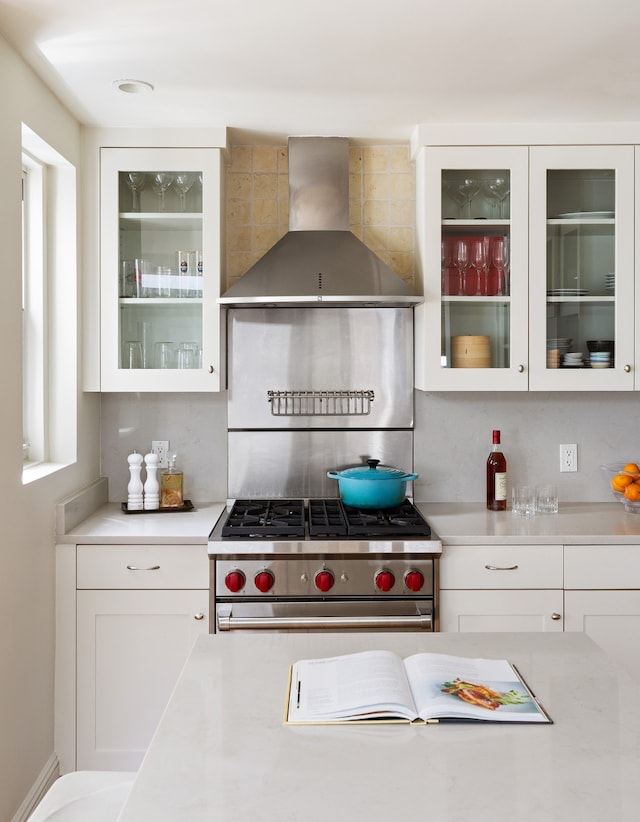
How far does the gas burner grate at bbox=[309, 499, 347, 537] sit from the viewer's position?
2.68 m

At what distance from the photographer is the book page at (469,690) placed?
1234mm

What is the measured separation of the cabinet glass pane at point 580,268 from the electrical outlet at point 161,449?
5.29 feet

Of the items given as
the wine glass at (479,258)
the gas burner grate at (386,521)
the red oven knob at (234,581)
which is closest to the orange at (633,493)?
the gas burner grate at (386,521)

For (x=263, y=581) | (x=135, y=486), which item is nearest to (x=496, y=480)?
(x=263, y=581)

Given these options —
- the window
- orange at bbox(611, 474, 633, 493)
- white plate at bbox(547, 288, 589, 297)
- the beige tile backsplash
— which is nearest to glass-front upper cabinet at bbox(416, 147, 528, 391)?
white plate at bbox(547, 288, 589, 297)

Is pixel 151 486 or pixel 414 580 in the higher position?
pixel 151 486

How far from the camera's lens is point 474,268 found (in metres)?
3.01

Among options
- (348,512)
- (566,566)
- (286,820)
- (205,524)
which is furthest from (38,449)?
(286,820)

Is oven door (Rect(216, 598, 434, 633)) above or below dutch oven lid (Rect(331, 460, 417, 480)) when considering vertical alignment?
below

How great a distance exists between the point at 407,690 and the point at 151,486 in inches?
78.5

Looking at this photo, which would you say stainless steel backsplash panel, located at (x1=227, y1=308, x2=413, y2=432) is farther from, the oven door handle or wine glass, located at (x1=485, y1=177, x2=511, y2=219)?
the oven door handle

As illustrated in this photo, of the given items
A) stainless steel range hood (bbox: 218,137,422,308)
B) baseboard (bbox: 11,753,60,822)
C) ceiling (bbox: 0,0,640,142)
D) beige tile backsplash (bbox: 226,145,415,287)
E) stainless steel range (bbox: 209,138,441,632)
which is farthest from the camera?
beige tile backsplash (bbox: 226,145,415,287)

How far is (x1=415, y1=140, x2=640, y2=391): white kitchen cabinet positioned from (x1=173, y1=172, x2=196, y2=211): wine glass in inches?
35.6

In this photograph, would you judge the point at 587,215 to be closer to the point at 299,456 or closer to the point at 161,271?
the point at 299,456
